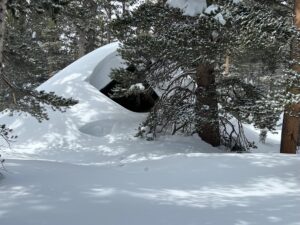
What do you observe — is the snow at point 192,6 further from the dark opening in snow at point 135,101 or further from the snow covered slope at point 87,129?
the dark opening in snow at point 135,101

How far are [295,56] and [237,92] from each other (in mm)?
3380

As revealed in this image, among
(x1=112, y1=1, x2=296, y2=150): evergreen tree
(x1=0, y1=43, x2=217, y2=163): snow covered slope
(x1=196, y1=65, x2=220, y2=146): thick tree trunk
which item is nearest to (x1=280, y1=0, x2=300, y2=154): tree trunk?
(x1=112, y1=1, x2=296, y2=150): evergreen tree

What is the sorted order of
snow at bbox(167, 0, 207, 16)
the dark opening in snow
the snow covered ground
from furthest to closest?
the dark opening in snow, snow at bbox(167, 0, 207, 16), the snow covered ground

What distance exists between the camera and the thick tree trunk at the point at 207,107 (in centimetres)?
1161

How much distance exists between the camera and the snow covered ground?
15.2 ft

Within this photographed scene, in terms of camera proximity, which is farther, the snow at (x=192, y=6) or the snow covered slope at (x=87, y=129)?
the snow covered slope at (x=87, y=129)

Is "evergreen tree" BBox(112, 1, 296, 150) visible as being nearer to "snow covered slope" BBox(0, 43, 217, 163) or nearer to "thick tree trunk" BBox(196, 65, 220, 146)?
"thick tree trunk" BBox(196, 65, 220, 146)

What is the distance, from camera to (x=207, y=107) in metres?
11.7

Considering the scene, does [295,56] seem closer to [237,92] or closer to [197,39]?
[197,39]

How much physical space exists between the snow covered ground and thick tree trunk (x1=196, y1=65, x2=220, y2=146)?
1.56ft

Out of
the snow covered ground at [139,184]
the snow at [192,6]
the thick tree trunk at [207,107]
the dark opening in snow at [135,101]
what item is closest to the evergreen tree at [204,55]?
the thick tree trunk at [207,107]

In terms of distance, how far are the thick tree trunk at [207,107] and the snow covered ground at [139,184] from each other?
474 mm

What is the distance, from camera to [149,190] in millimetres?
6062

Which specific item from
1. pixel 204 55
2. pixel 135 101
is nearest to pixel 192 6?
pixel 204 55
